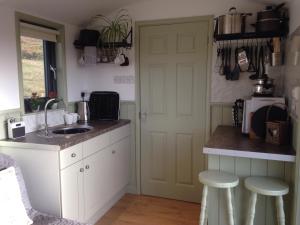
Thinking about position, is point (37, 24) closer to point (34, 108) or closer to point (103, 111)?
point (34, 108)

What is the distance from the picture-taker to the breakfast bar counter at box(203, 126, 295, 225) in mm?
1912

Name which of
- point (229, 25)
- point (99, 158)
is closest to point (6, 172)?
point (99, 158)

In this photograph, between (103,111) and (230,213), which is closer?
(230,213)

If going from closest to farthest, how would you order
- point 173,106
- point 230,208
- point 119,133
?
point 230,208, point 119,133, point 173,106

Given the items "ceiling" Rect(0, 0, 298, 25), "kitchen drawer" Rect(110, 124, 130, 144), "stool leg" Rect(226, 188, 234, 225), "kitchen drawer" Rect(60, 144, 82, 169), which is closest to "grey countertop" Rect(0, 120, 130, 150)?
"kitchen drawer" Rect(60, 144, 82, 169)

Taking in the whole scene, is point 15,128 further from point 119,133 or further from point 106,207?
point 106,207

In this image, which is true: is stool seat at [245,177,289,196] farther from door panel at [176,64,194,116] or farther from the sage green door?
door panel at [176,64,194,116]

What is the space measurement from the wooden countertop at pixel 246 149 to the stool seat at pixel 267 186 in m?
0.19

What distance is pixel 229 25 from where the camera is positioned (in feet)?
8.54

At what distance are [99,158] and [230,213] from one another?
133 cm

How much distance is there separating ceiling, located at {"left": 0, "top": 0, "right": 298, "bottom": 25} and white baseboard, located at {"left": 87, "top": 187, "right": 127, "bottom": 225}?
205 cm

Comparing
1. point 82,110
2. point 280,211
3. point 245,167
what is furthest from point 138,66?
point 280,211

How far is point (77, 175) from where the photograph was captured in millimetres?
2367

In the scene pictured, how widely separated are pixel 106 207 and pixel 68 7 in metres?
2.14
